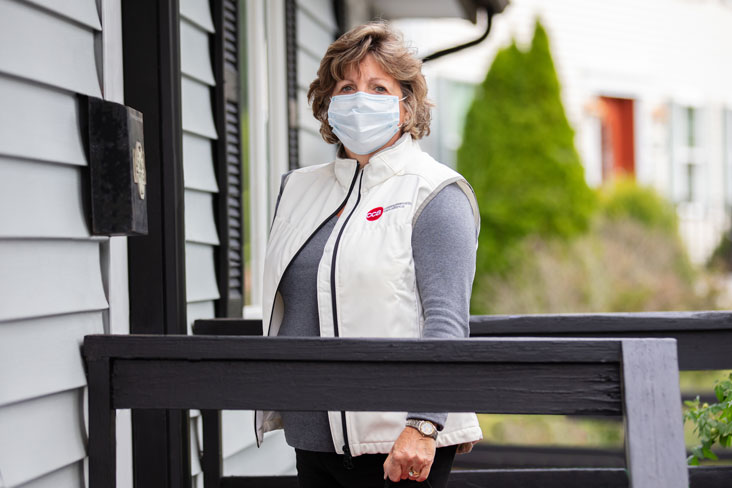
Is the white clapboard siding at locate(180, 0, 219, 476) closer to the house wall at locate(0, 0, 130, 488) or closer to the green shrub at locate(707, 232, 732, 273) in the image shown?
the house wall at locate(0, 0, 130, 488)

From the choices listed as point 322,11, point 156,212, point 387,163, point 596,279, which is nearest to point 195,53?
point 156,212

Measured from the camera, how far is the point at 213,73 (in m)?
→ 3.18

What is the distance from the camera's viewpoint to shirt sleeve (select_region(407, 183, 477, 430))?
1.87 meters

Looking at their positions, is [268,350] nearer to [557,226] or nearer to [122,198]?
[122,198]

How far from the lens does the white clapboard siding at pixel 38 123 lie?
1813 millimetres

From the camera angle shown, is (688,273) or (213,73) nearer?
(213,73)

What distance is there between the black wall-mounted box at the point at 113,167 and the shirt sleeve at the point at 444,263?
2.14 feet

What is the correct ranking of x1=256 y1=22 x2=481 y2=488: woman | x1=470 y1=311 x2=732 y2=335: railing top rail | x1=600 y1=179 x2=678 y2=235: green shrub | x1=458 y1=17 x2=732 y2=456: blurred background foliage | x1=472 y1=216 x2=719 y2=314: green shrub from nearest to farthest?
x1=256 y1=22 x2=481 y2=488: woman
x1=470 y1=311 x2=732 y2=335: railing top rail
x1=472 y1=216 x2=719 y2=314: green shrub
x1=458 y1=17 x2=732 y2=456: blurred background foliage
x1=600 y1=179 x2=678 y2=235: green shrub

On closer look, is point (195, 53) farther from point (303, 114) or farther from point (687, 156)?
point (687, 156)

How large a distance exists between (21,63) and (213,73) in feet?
4.44

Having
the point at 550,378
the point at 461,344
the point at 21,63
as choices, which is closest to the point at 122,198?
the point at 21,63

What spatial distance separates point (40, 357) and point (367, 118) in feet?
2.82

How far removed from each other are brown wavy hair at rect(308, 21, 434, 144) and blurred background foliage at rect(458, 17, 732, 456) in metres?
7.63

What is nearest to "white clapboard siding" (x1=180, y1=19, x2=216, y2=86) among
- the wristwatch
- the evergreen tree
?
the wristwatch
